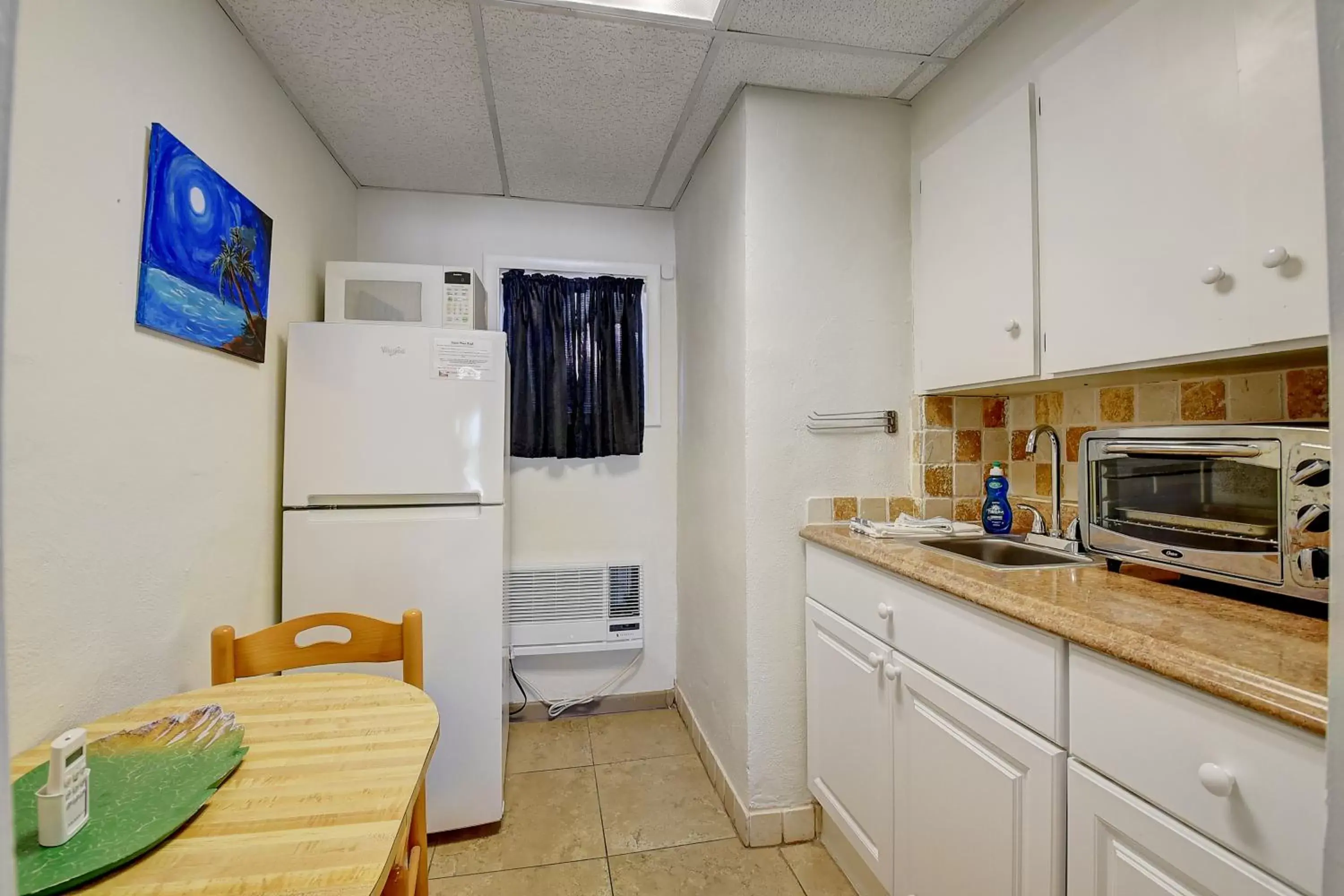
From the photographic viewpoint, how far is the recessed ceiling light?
4.79 feet

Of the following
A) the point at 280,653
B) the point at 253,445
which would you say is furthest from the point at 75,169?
the point at 280,653

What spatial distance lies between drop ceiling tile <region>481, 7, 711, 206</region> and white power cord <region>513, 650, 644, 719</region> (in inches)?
80.8

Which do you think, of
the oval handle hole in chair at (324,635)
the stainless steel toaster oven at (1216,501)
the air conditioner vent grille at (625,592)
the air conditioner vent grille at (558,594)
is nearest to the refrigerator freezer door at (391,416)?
the oval handle hole in chair at (324,635)

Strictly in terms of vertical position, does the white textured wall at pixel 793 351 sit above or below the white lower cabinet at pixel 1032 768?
above

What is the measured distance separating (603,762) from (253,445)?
1.60 m

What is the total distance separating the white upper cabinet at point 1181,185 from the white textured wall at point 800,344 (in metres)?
0.52

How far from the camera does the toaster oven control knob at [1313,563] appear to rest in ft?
3.00

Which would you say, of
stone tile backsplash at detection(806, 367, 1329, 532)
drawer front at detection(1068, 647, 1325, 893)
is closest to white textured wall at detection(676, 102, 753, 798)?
stone tile backsplash at detection(806, 367, 1329, 532)

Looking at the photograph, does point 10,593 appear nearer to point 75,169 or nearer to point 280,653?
point 280,653

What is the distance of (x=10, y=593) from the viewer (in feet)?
3.12

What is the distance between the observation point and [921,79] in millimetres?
1794

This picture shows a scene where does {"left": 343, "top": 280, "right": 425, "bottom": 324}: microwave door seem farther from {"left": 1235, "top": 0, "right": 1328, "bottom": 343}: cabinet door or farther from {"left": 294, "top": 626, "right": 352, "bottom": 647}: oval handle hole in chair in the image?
{"left": 1235, "top": 0, "right": 1328, "bottom": 343}: cabinet door

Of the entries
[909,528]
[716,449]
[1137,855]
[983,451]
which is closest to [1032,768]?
[1137,855]

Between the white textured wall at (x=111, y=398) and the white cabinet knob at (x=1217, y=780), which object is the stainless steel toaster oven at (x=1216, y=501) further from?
the white textured wall at (x=111, y=398)
